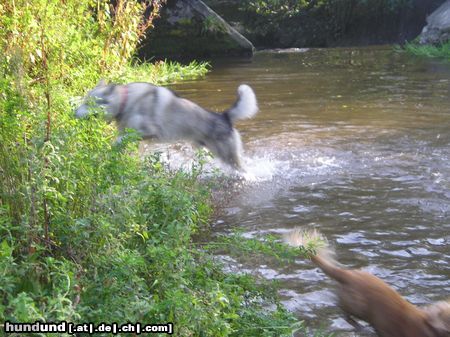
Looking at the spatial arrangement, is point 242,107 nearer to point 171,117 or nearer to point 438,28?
Result: point 171,117

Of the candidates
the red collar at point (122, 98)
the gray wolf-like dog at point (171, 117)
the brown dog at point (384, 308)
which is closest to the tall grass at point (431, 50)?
the gray wolf-like dog at point (171, 117)

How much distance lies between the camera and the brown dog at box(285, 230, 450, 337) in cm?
323

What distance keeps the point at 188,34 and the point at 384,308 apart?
13.8 meters

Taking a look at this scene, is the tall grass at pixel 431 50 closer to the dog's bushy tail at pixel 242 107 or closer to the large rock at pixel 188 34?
the large rock at pixel 188 34

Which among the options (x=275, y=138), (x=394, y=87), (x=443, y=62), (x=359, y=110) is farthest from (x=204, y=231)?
(x=443, y=62)

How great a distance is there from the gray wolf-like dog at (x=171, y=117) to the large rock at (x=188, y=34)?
9.72 m

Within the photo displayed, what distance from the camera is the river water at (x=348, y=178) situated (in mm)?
4281

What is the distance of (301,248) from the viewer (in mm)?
3537

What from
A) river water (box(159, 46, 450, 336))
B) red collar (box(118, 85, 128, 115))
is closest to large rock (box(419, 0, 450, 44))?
river water (box(159, 46, 450, 336))

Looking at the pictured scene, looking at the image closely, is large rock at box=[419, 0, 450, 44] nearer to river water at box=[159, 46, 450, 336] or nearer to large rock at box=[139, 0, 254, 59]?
river water at box=[159, 46, 450, 336]

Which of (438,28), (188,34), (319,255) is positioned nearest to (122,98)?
(319,255)

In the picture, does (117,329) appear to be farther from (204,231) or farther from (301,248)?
(204,231)

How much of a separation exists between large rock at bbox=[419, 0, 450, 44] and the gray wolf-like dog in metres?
11.7

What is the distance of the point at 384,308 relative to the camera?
3404 mm
